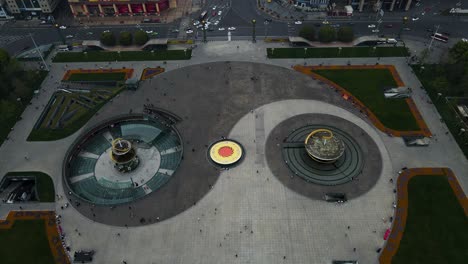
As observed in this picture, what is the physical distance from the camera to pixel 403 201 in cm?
8950

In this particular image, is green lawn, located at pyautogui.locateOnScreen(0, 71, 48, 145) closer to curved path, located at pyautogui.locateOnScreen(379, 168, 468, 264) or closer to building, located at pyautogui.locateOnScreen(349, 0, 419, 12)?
curved path, located at pyautogui.locateOnScreen(379, 168, 468, 264)

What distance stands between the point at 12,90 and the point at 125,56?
40.8 metres

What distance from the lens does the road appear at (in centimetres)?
15050

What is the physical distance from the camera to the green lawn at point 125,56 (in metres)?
138

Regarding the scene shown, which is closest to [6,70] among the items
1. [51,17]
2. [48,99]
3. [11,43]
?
[48,99]

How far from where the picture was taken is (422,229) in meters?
84.3

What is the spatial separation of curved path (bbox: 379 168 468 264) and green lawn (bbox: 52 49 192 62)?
3436 inches

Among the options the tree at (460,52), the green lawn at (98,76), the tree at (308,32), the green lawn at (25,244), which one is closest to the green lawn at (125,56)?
the green lawn at (98,76)

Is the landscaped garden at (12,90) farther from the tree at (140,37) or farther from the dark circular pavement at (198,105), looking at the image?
the tree at (140,37)

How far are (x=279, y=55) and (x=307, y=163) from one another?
54.4 m

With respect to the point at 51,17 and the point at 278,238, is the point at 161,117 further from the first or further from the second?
the point at 51,17

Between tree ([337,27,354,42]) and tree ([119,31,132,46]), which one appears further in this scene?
tree ([119,31,132,46])

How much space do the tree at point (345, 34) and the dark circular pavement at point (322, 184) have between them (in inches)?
1789

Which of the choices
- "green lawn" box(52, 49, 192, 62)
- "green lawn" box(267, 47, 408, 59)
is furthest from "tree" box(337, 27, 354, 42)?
"green lawn" box(52, 49, 192, 62)
